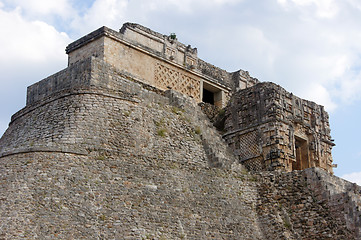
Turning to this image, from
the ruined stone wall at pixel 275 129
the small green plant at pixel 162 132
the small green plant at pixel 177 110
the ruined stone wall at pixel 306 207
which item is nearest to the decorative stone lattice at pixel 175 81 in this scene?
the ruined stone wall at pixel 275 129

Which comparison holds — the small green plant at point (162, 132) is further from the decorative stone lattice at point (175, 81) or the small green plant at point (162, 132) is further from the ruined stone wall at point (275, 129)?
the ruined stone wall at point (275, 129)

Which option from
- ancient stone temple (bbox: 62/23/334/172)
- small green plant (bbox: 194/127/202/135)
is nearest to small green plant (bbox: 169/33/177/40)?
ancient stone temple (bbox: 62/23/334/172)

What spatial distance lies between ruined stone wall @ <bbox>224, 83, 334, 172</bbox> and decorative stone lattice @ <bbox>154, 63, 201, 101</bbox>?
181 centimetres

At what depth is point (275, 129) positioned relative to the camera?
2259 cm

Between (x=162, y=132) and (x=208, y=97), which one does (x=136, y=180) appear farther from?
(x=208, y=97)

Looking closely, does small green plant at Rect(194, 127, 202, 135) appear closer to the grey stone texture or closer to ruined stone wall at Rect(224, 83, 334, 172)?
the grey stone texture

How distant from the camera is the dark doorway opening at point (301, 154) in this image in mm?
24281

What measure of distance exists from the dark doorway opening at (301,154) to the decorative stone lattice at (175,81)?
14.7 feet

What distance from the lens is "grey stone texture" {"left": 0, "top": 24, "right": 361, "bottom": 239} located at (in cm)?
1555

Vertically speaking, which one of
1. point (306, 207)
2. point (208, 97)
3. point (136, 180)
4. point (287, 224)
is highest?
point (208, 97)

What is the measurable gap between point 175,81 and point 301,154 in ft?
19.1

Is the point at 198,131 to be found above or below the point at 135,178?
above

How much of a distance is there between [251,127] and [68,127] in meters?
8.08

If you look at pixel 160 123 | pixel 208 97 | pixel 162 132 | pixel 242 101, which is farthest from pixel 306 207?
pixel 208 97
